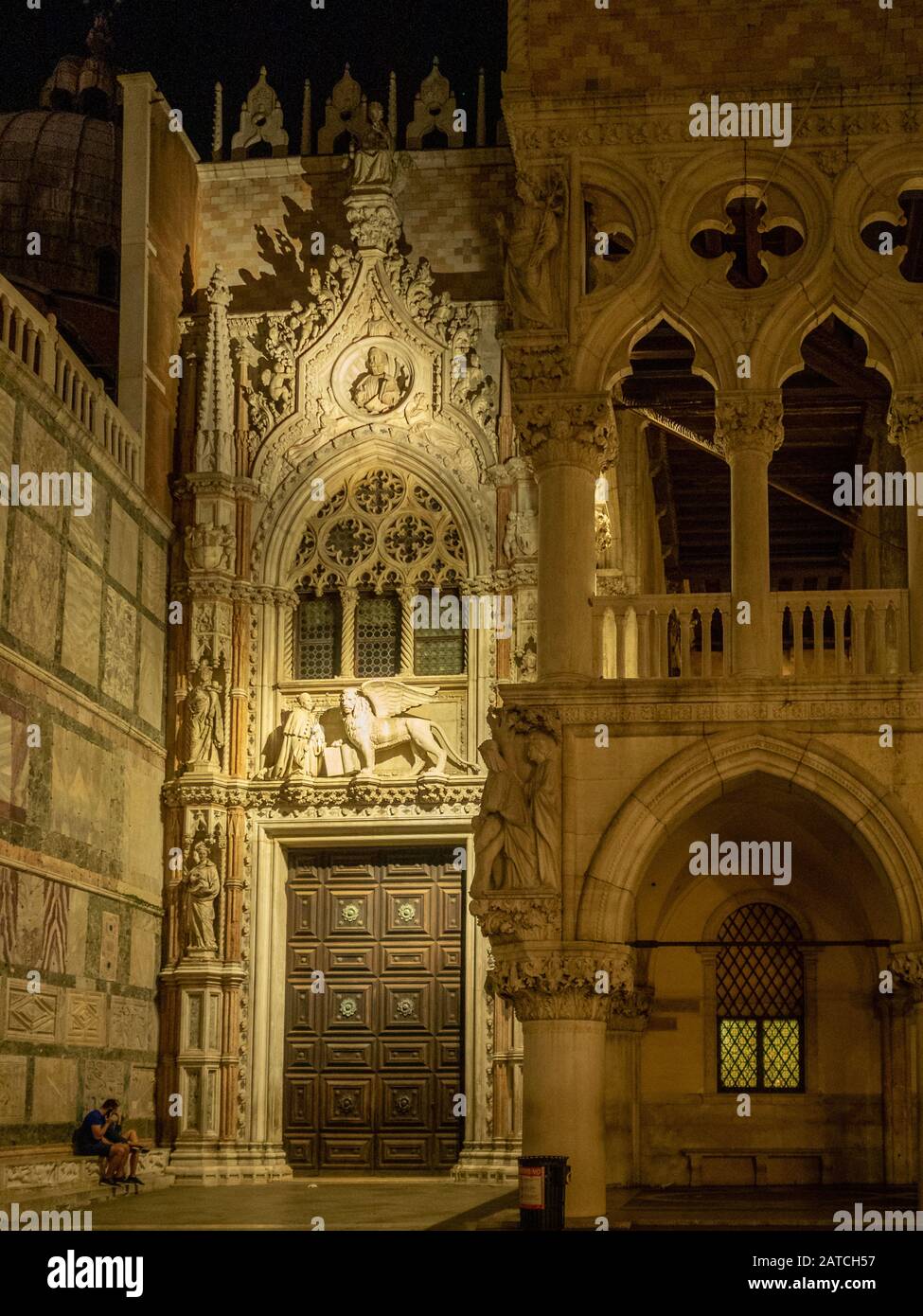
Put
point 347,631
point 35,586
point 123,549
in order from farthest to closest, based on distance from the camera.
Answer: point 347,631 < point 123,549 < point 35,586

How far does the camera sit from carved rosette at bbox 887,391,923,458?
1925cm

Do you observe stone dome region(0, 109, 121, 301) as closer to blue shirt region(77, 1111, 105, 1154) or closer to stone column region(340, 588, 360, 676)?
stone column region(340, 588, 360, 676)

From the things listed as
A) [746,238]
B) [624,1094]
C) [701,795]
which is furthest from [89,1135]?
[746,238]

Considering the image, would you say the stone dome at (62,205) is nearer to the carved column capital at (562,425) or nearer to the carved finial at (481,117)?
the carved finial at (481,117)

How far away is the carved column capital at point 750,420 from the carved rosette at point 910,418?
1.14 m

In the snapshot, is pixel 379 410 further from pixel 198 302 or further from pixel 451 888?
pixel 451 888

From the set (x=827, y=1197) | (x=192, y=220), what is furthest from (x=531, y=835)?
(x=192, y=220)

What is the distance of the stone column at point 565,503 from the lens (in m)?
19.1

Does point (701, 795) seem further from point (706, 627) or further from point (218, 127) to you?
point (218, 127)

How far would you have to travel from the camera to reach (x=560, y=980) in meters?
18.2

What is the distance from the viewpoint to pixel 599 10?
790 inches

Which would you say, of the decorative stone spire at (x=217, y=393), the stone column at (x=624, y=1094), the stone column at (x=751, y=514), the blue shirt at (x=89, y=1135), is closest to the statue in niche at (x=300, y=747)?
the decorative stone spire at (x=217, y=393)

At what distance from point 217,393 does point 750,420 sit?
1103 centimetres

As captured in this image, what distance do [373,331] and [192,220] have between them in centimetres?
342
